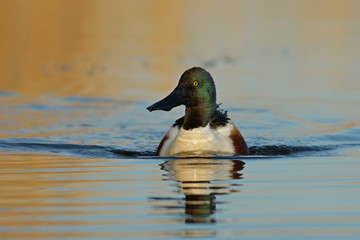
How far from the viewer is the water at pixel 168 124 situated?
217 inches

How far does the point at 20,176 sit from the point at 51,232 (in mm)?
2148

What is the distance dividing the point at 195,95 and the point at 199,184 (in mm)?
1775

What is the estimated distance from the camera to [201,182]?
271 inches

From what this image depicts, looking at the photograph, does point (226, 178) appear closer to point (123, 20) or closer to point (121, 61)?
point (121, 61)

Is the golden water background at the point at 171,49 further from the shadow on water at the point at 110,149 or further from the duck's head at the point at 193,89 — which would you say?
the duck's head at the point at 193,89

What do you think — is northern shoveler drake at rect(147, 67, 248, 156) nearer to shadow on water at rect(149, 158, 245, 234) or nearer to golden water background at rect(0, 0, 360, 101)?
shadow on water at rect(149, 158, 245, 234)

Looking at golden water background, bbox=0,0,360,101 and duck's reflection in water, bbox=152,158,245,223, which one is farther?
golden water background, bbox=0,0,360,101

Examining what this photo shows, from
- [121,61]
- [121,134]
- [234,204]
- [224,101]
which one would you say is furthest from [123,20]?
[234,204]

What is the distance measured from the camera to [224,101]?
12734 millimetres

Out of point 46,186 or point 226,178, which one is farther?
point 226,178

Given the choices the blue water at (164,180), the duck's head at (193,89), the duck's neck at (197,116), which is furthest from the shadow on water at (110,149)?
the duck's head at (193,89)

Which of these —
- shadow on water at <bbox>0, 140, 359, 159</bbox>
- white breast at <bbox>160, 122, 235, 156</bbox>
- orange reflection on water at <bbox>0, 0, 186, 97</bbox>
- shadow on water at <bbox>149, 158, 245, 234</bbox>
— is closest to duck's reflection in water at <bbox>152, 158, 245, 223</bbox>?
shadow on water at <bbox>149, 158, 245, 234</bbox>

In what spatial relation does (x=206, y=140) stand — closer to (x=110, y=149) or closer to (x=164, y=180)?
(x=110, y=149)

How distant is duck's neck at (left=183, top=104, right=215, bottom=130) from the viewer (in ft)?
27.5
